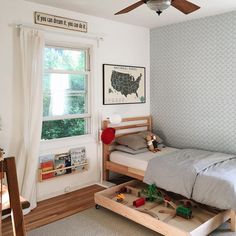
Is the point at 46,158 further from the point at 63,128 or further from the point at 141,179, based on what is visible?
the point at 141,179

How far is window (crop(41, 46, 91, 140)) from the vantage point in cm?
368

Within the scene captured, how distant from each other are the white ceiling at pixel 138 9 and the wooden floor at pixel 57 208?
100.0 inches

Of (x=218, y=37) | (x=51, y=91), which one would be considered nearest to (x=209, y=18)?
(x=218, y=37)

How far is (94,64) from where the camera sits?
13.3 ft

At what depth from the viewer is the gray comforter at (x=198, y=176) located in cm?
273

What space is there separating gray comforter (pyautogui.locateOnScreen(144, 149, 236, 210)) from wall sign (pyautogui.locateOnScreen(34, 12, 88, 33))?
209cm

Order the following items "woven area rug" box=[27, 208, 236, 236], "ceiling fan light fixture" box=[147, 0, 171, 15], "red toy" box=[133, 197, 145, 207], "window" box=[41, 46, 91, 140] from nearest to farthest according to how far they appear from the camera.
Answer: "ceiling fan light fixture" box=[147, 0, 171, 15] < "woven area rug" box=[27, 208, 236, 236] < "red toy" box=[133, 197, 145, 207] < "window" box=[41, 46, 91, 140]

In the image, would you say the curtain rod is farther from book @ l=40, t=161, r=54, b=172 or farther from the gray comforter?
the gray comforter

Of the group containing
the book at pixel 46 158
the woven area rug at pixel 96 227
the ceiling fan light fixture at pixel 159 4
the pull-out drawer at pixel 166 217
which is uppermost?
the ceiling fan light fixture at pixel 159 4

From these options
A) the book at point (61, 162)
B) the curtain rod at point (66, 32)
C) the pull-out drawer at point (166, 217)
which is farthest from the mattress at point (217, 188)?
the curtain rod at point (66, 32)

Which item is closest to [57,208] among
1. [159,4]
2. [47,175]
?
[47,175]

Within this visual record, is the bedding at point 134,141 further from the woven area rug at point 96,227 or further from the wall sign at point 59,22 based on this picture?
the wall sign at point 59,22

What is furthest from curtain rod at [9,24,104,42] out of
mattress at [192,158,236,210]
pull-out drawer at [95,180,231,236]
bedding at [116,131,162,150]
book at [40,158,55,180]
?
mattress at [192,158,236,210]

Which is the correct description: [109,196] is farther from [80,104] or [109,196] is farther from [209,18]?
[209,18]
